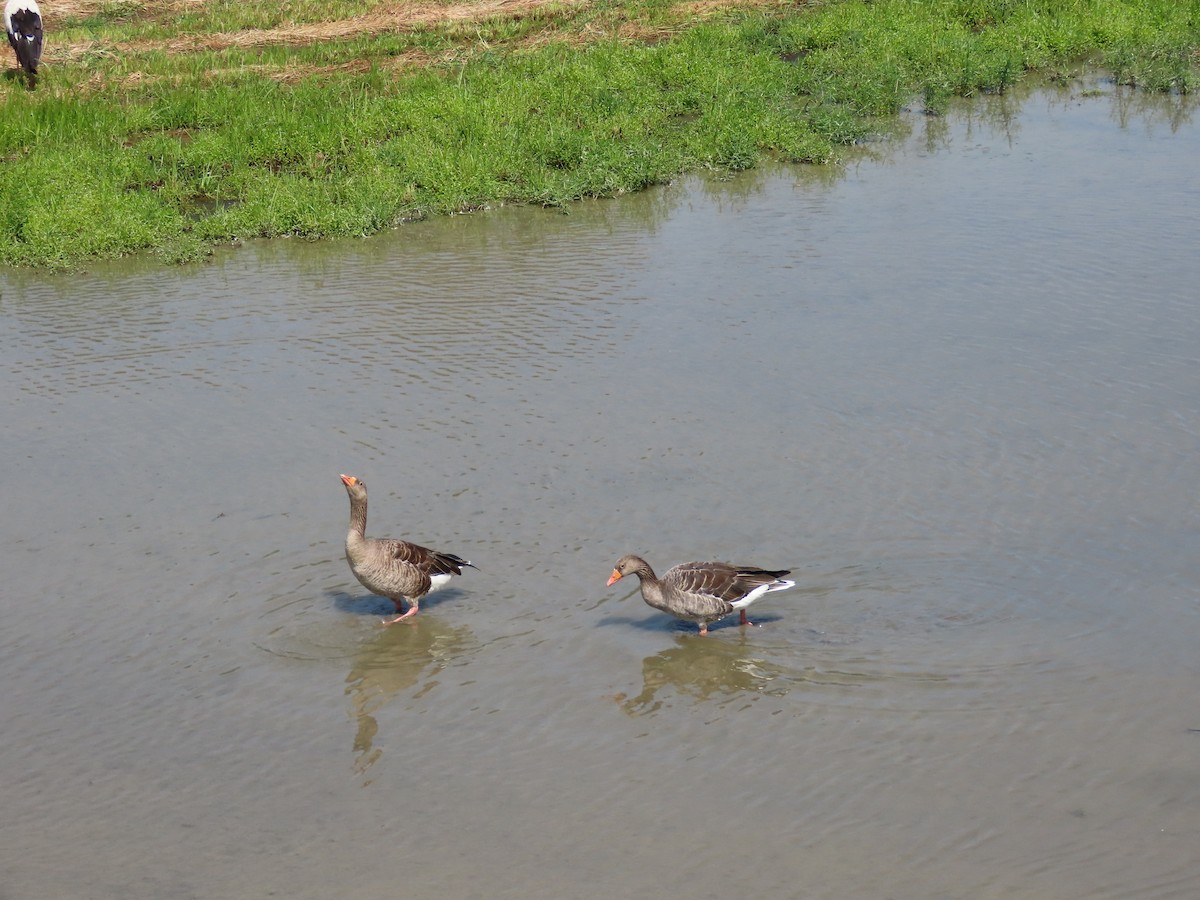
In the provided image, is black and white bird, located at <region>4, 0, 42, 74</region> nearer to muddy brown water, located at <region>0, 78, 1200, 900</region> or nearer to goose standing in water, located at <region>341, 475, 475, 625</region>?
muddy brown water, located at <region>0, 78, 1200, 900</region>

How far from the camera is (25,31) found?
22531 millimetres

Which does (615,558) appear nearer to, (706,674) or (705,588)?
(705,588)

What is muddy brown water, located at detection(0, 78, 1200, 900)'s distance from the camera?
682 cm

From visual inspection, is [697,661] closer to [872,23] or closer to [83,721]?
A: [83,721]

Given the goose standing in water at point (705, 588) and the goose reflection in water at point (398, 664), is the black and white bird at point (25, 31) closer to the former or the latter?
the goose reflection in water at point (398, 664)

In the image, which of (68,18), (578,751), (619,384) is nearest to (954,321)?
(619,384)

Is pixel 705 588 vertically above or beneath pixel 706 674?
above

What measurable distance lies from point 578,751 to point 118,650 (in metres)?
2.98

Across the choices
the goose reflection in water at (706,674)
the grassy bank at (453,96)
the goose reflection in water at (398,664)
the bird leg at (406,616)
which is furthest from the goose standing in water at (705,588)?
the grassy bank at (453,96)

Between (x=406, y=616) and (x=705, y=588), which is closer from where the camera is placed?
(x=705, y=588)

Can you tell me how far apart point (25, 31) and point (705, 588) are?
18523 millimetres

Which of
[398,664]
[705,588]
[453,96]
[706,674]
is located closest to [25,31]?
[453,96]

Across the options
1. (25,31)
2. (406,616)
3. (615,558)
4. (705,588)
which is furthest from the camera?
(25,31)

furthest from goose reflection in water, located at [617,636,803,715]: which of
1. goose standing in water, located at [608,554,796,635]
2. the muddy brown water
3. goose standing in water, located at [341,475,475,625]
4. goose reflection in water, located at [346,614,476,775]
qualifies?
goose standing in water, located at [341,475,475,625]
